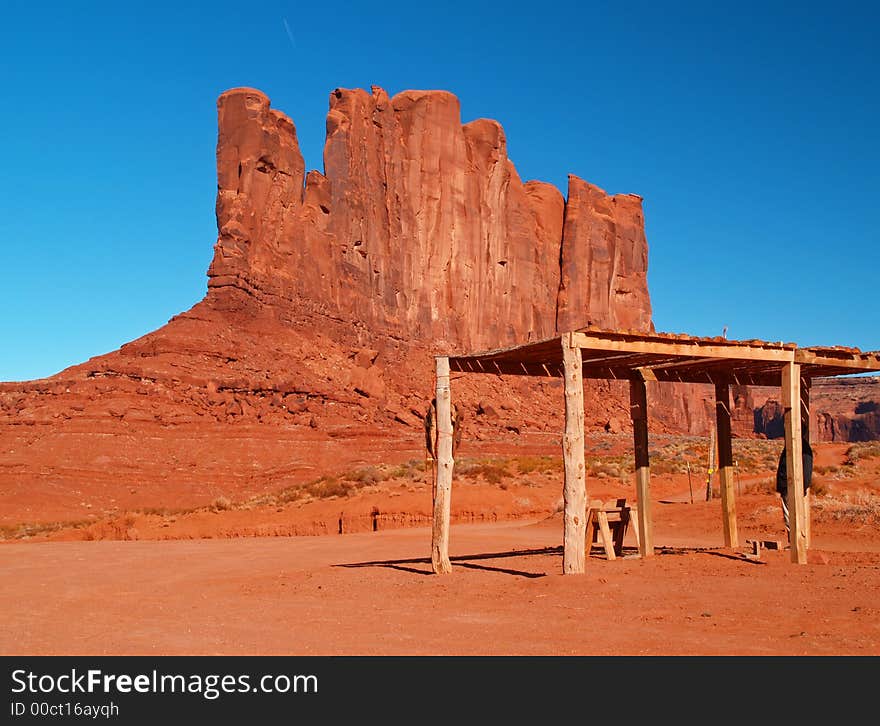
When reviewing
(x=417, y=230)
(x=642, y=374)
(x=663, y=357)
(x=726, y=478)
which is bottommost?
(x=726, y=478)

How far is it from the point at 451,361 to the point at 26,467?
33403 millimetres

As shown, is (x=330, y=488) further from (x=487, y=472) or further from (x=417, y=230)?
(x=417, y=230)

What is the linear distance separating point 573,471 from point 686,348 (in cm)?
254

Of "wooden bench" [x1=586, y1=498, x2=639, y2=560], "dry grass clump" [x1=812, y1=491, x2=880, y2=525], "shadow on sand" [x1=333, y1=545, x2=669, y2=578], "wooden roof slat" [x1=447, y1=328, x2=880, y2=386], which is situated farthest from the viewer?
"dry grass clump" [x1=812, y1=491, x2=880, y2=525]

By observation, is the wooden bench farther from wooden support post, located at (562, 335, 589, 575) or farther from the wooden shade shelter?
wooden support post, located at (562, 335, 589, 575)

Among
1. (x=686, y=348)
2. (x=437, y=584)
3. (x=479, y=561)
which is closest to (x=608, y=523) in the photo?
(x=479, y=561)

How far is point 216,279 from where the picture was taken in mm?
63750

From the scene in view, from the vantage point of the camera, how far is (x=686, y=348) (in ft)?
42.8

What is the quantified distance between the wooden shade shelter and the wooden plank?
0.02 meters

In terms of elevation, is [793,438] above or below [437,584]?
above

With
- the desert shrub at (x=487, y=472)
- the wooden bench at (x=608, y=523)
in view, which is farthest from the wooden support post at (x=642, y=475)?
the desert shrub at (x=487, y=472)

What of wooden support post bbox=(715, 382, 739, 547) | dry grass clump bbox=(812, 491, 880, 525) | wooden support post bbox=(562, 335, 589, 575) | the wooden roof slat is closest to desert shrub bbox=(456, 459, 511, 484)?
dry grass clump bbox=(812, 491, 880, 525)

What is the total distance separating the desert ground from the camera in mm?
8102

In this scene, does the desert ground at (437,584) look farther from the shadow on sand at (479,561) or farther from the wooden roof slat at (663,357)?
the wooden roof slat at (663,357)
